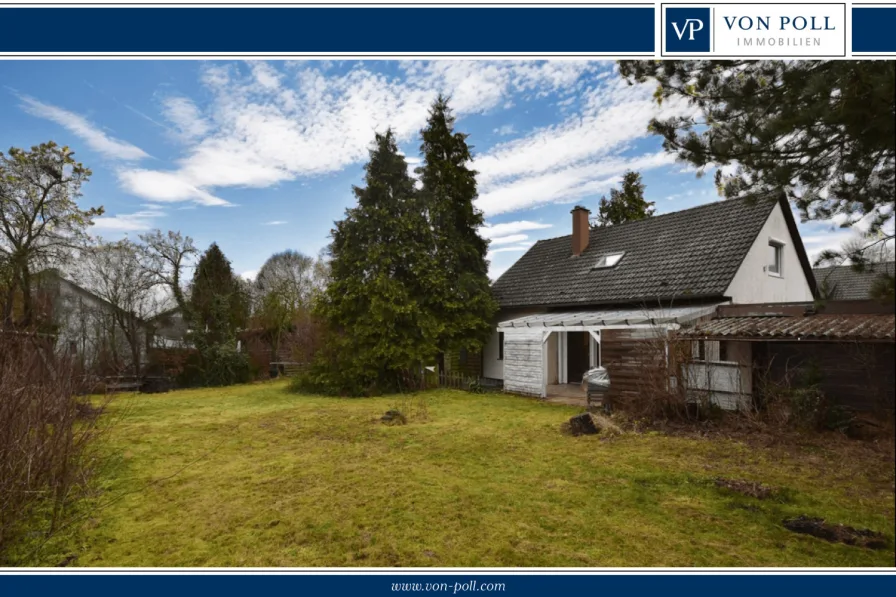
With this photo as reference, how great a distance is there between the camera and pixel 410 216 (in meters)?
13.0

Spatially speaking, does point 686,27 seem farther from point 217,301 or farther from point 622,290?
point 217,301

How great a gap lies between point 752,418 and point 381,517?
3543mm

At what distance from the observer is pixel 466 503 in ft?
12.7

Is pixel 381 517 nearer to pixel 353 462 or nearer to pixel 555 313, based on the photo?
pixel 353 462

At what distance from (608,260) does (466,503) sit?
10435 millimetres

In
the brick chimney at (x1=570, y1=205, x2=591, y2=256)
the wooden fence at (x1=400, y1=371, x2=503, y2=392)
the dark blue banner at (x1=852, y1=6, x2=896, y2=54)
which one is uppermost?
the brick chimney at (x1=570, y1=205, x2=591, y2=256)

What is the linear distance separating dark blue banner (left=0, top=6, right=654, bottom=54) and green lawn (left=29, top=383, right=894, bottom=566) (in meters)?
2.84

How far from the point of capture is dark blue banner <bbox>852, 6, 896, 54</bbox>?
95.4 inches

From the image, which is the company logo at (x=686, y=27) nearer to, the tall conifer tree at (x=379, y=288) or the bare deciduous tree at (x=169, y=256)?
the bare deciduous tree at (x=169, y=256)

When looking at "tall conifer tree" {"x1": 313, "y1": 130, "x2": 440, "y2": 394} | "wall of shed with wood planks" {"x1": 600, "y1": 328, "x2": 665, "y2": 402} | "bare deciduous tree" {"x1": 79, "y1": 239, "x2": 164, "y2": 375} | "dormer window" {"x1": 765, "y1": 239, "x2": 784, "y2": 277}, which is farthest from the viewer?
"tall conifer tree" {"x1": 313, "y1": 130, "x2": 440, "y2": 394}

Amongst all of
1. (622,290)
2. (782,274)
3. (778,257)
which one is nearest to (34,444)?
(782,274)
